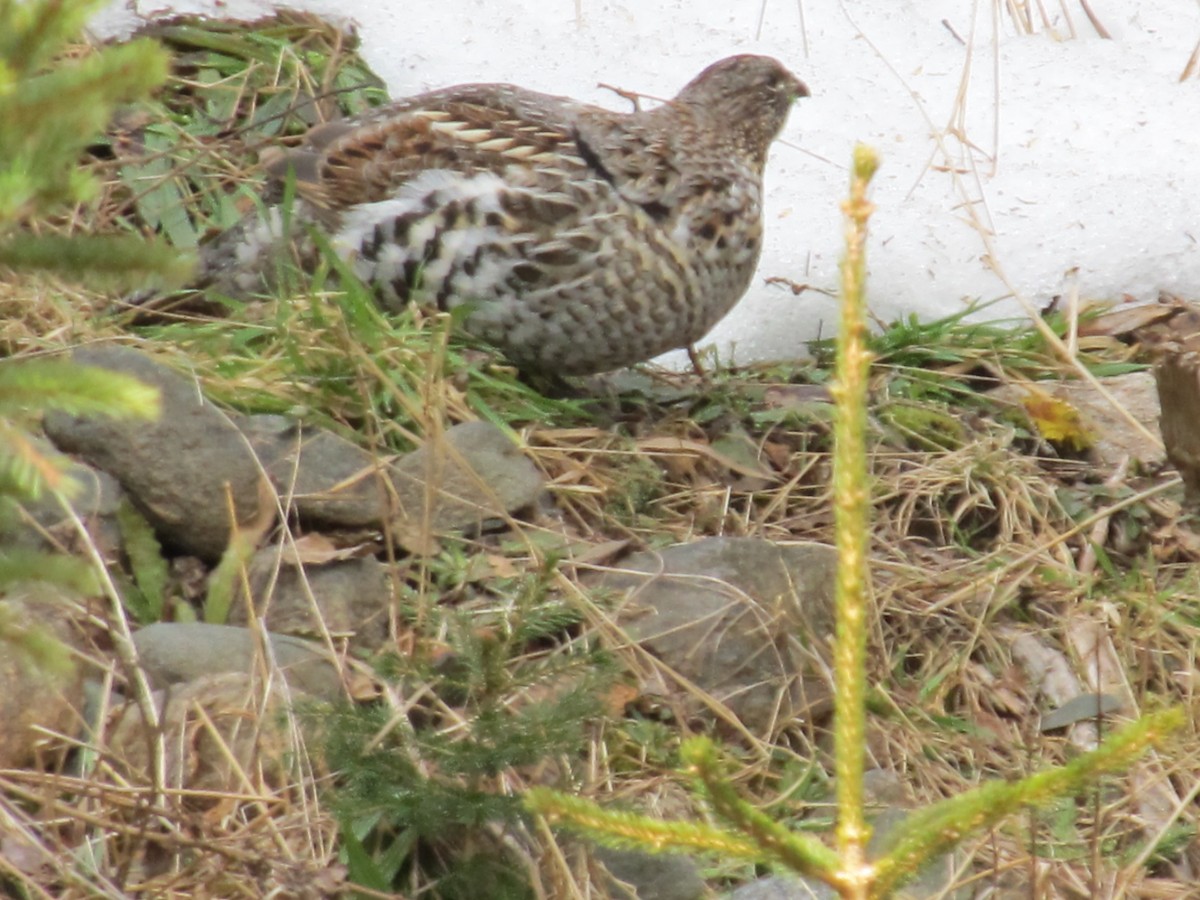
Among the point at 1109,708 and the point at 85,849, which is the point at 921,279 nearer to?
the point at 1109,708

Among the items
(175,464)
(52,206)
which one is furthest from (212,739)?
(52,206)

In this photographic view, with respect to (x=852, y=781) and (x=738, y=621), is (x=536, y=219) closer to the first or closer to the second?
(x=738, y=621)

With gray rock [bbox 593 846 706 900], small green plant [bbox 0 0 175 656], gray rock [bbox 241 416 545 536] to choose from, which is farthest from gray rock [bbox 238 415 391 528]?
small green plant [bbox 0 0 175 656]

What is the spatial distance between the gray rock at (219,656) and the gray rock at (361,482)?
0.40m

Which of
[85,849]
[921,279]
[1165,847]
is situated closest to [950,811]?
[85,849]

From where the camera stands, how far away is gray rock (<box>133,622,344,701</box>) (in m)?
2.56

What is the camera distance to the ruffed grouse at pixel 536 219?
3.72 metres

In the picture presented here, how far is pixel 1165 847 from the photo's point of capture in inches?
113

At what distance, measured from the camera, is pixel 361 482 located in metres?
3.13

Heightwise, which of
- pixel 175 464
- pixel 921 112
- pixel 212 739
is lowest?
pixel 212 739

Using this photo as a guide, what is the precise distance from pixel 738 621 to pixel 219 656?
0.98 metres

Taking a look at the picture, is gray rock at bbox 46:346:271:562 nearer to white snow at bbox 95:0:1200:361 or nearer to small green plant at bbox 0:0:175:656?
small green plant at bbox 0:0:175:656

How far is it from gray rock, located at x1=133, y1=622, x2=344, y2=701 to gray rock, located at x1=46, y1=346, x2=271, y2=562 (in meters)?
0.31

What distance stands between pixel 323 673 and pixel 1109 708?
1560 mm
